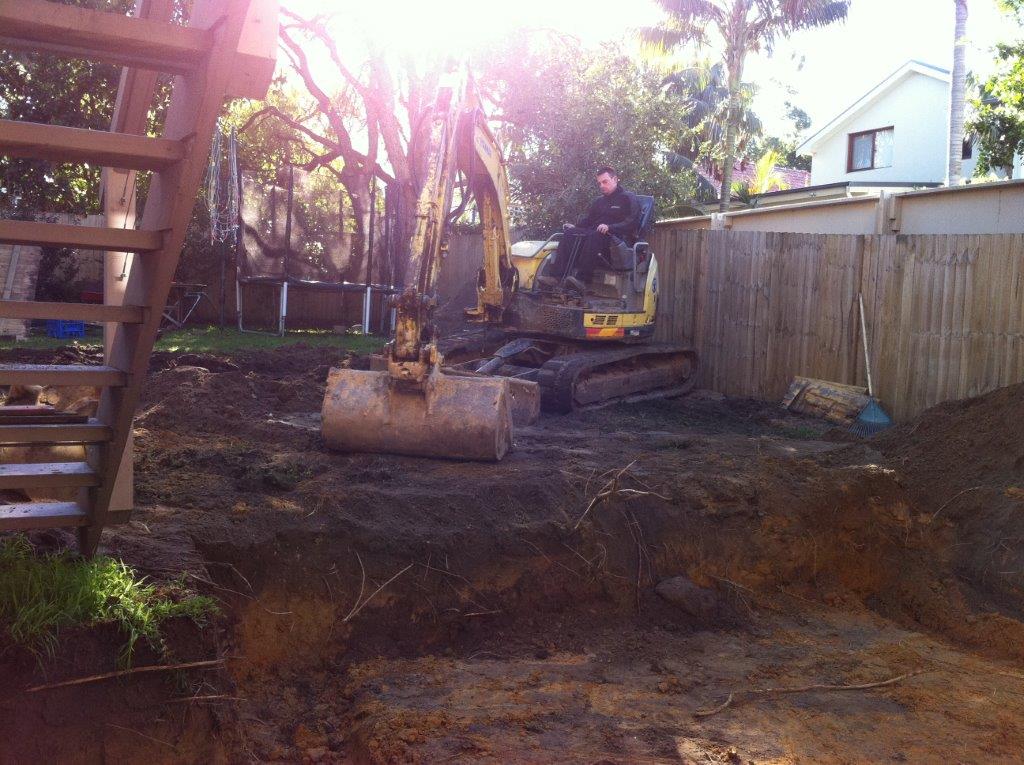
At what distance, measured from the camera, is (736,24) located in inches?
1043

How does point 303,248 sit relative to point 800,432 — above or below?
above

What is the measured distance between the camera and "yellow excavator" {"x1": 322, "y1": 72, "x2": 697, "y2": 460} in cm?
681

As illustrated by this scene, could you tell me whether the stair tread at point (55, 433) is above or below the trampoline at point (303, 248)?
below

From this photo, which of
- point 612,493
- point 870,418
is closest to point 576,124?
point 870,418

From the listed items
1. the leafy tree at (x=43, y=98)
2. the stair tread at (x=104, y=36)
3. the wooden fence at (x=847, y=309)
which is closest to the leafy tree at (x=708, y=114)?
the wooden fence at (x=847, y=309)

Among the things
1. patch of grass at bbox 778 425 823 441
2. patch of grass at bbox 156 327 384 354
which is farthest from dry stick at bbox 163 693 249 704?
patch of grass at bbox 156 327 384 354

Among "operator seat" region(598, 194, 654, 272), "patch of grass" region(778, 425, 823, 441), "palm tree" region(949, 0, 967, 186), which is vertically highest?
"palm tree" region(949, 0, 967, 186)

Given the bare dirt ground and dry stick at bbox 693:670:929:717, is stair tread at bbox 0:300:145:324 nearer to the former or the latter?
the bare dirt ground

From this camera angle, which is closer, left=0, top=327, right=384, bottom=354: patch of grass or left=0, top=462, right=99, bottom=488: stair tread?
left=0, top=462, right=99, bottom=488: stair tread

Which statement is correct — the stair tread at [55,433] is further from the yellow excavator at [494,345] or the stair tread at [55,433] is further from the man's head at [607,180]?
the man's head at [607,180]

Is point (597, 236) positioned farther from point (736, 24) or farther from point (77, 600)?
point (736, 24)

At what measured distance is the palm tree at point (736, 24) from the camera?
26.0 meters

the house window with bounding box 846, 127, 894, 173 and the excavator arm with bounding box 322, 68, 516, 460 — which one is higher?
the house window with bounding box 846, 127, 894, 173

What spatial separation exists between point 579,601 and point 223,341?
11.0 meters
